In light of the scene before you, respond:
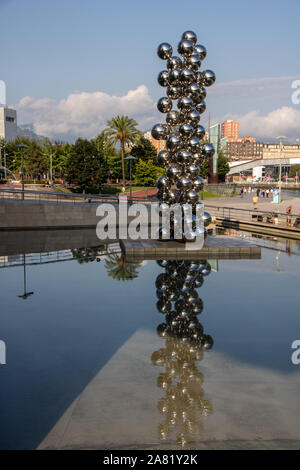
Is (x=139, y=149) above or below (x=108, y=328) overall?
above

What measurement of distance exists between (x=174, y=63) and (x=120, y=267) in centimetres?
788

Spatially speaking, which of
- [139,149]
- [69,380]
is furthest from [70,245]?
[139,149]

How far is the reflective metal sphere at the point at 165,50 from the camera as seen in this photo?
50.5ft

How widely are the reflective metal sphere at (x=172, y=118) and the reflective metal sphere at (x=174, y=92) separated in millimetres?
584

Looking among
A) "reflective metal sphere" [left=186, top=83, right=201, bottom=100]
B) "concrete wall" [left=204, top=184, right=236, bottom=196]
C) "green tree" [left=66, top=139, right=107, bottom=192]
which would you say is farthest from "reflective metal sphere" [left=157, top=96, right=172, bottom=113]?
"concrete wall" [left=204, top=184, right=236, bottom=196]

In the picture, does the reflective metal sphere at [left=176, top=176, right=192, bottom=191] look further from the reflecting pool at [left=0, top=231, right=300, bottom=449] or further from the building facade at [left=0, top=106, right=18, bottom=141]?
the building facade at [left=0, top=106, right=18, bottom=141]

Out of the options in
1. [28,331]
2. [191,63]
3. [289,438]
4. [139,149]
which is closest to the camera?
[289,438]

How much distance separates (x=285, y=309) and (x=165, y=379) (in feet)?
14.7

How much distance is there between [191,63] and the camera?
49.4ft

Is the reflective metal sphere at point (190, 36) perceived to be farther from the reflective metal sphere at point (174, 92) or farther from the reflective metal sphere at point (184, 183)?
the reflective metal sphere at point (184, 183)

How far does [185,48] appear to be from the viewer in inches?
590

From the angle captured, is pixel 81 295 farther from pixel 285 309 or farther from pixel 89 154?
pixel 89 154

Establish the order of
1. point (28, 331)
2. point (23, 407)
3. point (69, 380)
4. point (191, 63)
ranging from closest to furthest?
point (23, 407), point (69, 380), point (28, 331), point (191, 63)

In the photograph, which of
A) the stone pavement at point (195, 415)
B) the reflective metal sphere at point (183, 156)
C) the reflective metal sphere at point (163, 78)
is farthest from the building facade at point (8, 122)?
the stone pavement at point (195, 415)
